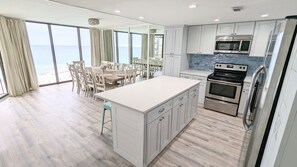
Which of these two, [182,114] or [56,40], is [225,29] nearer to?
[182,114]

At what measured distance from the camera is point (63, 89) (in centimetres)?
543

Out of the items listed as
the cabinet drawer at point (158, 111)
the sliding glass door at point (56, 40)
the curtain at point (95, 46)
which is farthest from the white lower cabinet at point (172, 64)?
the sliding glass door at point (56, 40)

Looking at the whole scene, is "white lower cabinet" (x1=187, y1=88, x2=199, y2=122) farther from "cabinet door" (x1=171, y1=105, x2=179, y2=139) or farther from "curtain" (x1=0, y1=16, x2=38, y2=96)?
"curtain" (x1=0, y1=16, x2=38, y2=96)

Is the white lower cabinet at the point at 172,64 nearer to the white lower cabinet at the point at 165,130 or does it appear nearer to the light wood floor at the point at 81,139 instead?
the light wood floor at the point at 81,139

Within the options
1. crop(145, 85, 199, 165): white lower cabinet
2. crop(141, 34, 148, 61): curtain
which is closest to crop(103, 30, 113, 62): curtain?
crop(141, 34, 148, 61): curtain

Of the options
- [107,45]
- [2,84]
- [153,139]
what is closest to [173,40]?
A: [153,139]

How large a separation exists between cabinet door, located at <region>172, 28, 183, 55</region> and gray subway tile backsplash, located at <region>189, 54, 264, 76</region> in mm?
637

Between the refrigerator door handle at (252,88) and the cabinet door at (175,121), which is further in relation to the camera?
the cabinet door at (175,121)

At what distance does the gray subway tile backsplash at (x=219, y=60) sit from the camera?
3693 millimetres

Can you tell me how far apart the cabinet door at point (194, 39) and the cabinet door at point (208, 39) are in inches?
4.7

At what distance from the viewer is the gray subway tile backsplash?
3693 millimetres

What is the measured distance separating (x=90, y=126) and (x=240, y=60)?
13.6ft

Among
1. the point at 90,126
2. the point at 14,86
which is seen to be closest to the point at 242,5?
the point at 90,126

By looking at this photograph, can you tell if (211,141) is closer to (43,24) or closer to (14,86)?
(14,86)
